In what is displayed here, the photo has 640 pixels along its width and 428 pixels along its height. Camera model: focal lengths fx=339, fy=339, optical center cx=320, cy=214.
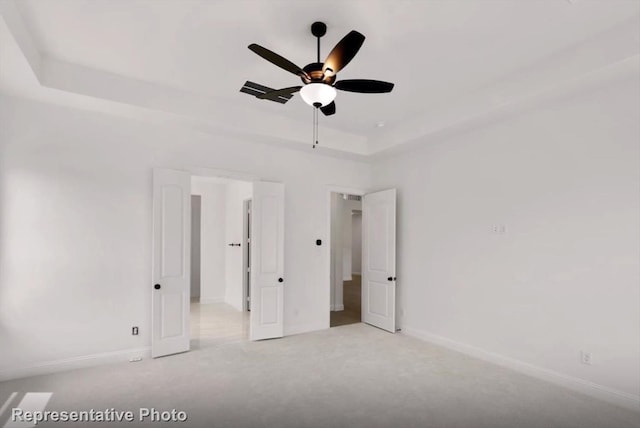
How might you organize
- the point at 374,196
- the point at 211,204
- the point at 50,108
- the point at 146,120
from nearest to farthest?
the point at 50,108, the point at 146,120, the point at 374,196, the point at 211,204

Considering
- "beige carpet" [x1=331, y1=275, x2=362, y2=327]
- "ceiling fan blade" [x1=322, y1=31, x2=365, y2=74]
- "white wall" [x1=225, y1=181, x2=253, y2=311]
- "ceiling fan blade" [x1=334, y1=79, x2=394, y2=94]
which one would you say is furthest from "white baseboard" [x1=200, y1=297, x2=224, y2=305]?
"ceiling fan blade" [x1=322, y1=31, x2=365, y2=74]

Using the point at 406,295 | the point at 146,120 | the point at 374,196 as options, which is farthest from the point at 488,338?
the point at 146,120

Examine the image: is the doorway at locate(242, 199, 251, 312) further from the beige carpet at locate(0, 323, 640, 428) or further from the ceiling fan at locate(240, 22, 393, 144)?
the ceiling fan at locate(240, 22, 393, 144)

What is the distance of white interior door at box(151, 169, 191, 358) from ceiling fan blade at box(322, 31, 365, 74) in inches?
103

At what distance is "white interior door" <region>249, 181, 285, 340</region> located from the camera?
4.79 meters

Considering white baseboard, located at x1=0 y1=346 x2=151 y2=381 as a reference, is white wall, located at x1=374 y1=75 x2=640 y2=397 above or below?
above

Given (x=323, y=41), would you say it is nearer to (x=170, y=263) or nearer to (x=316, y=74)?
(x=316, y=74)

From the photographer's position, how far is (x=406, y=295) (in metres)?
5.27

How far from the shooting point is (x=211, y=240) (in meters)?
7.41

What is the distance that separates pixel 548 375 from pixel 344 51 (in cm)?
372

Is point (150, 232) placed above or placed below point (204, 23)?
below

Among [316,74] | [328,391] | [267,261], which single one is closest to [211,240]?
[267,261]

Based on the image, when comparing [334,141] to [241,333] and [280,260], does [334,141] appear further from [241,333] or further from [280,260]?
[241,333]

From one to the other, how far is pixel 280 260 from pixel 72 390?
2.68m
